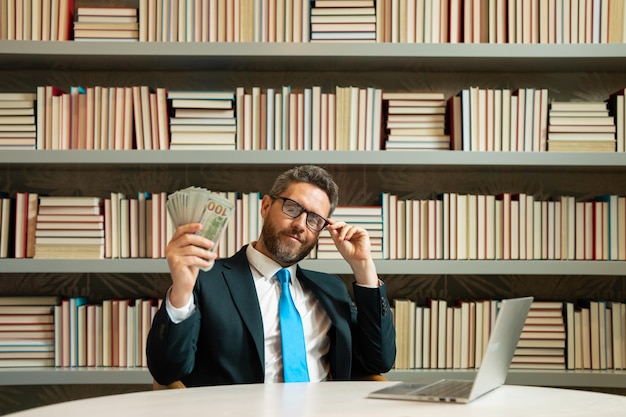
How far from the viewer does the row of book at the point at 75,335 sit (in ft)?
9.68

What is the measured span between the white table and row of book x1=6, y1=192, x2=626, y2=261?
127 cm

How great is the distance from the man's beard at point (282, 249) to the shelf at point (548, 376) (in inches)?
32.1

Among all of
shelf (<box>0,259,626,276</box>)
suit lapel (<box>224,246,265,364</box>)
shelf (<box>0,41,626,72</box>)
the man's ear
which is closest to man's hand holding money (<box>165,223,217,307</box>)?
suit lapel (<box>224,246,265,364</box>)

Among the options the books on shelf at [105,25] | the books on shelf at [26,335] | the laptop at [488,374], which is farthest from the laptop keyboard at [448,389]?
the books on shelf at [105,25]

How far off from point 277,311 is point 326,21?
4.02 ft

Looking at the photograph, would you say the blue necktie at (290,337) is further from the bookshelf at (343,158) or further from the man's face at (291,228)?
the bookshelf at (343,158)

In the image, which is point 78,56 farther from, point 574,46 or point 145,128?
point 574,46

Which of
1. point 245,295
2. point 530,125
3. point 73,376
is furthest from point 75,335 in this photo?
point 530,125

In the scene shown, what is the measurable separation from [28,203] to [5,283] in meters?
0.46

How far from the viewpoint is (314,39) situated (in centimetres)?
298

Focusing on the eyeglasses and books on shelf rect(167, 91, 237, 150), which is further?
books on shelf rect(167, 91, 237, 150)

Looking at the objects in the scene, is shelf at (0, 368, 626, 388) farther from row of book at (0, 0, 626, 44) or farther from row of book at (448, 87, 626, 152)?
row of book at (0, 0, 626, 44)

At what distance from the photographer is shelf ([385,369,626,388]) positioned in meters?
2.90

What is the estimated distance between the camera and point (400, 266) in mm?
2951
